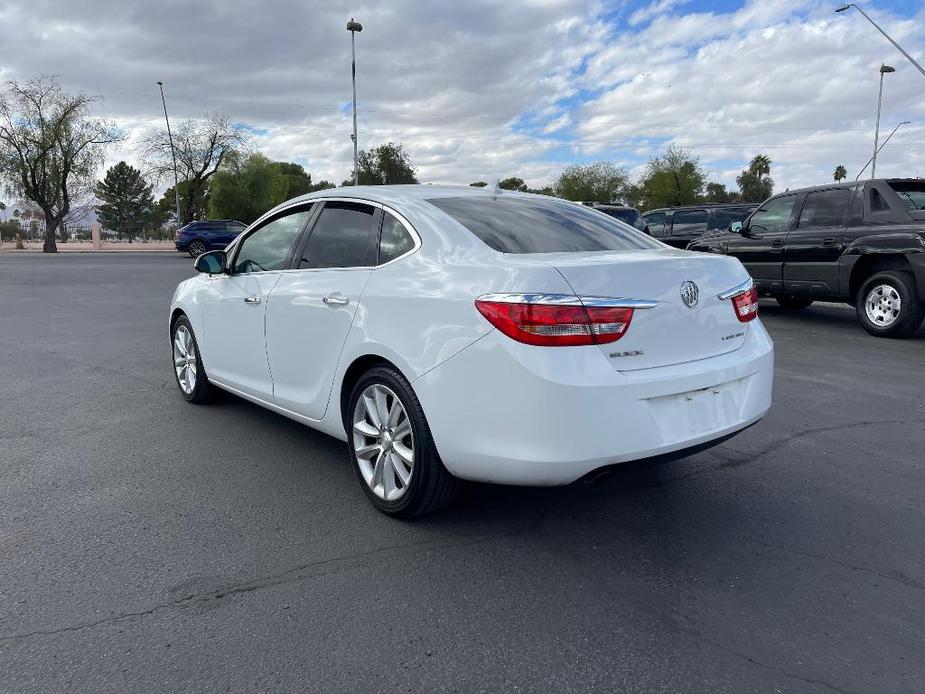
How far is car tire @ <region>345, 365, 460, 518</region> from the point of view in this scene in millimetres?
3205

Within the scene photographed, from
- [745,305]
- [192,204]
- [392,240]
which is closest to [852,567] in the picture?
[745,305]

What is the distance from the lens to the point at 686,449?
9.86 ft

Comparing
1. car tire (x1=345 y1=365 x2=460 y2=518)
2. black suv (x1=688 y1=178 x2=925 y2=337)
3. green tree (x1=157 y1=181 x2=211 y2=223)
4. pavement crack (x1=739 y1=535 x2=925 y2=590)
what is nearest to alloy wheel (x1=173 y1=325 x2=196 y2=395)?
car tire (x1=345 y1=365 x2=460 y2=518)

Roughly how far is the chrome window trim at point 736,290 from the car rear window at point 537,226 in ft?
1.88

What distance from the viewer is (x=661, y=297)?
3010mm

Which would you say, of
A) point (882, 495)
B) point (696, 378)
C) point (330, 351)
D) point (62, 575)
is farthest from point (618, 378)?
point (62, 575)

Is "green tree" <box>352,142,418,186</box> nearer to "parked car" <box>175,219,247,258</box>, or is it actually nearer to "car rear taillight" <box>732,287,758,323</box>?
"parked car" <box>175,219,247,258</box>

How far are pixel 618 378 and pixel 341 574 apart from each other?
4.61ft

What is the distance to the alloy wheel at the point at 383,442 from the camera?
3342 millimetres

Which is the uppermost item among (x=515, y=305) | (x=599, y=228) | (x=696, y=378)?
(x=599, y=228)

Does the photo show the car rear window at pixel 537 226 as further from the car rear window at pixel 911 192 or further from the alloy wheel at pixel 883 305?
the car rear window at pixel 911 192

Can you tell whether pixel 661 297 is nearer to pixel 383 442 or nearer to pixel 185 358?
pixel 383 442

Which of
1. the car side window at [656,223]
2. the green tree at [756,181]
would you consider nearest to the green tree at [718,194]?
the green tree at [756,181]

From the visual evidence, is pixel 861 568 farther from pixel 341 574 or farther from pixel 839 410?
pixel 839 410
